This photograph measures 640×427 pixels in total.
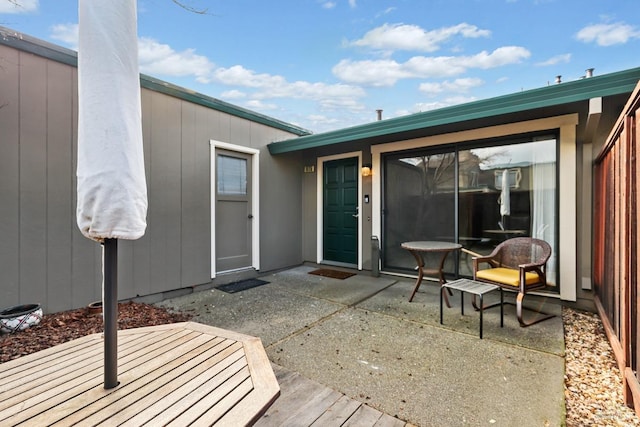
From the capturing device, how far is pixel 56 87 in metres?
2.96

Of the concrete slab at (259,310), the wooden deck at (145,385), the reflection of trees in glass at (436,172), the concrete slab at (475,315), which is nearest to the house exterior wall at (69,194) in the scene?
the concrete slab at (259,310)

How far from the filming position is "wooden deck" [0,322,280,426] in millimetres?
844

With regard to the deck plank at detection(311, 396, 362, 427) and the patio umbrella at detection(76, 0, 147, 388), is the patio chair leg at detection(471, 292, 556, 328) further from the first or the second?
the patio umbrella at detection(76, 0, 147, 388)

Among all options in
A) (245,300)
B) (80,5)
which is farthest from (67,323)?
(80,5)

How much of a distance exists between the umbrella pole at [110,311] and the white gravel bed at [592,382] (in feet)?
7.22

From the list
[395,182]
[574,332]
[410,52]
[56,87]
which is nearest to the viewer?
[574,332]

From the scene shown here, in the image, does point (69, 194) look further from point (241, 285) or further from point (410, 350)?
point (410, 350)

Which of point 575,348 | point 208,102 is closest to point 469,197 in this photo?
point 575,348

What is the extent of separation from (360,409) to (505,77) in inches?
285

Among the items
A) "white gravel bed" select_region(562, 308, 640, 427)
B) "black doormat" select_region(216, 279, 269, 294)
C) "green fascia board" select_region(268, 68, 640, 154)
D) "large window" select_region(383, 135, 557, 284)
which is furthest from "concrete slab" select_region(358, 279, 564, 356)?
"green fascia board" select_region(268, 68, 640, 154)

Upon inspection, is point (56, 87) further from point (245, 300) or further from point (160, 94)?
point (245, 300)

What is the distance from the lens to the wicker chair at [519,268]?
9.30 ft

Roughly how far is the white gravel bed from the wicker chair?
382 millimetres

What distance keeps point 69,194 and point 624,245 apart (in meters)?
4.74
